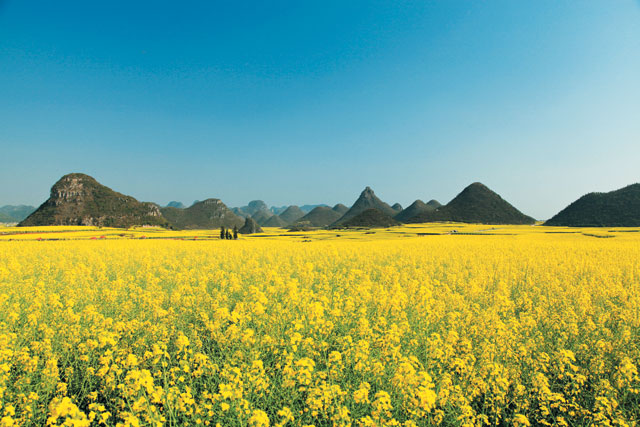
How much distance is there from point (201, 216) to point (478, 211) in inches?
6478

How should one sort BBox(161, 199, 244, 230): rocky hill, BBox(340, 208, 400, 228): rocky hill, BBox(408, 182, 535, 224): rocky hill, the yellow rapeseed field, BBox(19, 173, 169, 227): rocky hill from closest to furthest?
the yellow rapeseed field → BBox(340, 208, 400, 228): rocky hill → BBox(19, 173, 169, 227): rocky hill → BBox(408, 182, 535, 224): rocky hill → BBox(161, 199, 244, 230): rocky hill

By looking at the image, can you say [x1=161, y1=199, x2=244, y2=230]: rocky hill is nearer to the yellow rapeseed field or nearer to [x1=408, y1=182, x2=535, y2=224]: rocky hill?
[x1=408, y1=182, x2=535, y2=224]: rocky hill

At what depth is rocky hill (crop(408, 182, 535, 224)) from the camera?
133000 millimetres

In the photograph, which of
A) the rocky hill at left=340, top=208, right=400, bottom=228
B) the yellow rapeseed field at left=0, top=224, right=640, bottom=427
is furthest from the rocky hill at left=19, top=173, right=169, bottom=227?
the yellow rapeseed field at left=0, top=224, right=640, bottom=427

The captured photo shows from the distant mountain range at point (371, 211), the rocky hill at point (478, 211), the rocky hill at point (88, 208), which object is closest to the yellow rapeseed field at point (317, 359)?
the distant mountain range at point (371, 211)

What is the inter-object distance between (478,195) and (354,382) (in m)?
169

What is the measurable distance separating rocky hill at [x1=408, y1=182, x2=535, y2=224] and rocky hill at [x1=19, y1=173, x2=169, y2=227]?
129 m

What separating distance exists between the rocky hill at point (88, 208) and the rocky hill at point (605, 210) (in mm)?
152223

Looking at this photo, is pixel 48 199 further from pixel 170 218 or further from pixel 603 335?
pixel 603 335

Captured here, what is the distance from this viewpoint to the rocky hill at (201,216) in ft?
554

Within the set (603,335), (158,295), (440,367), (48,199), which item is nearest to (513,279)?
(603,335)

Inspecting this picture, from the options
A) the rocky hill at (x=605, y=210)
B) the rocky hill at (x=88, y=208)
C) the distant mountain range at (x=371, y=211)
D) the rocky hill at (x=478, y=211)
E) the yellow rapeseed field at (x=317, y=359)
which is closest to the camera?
the yellow rapeseed field at (x=317, y=359)

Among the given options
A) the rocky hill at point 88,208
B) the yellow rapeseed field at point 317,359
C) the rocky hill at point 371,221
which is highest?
the rocky hill at point 88,208

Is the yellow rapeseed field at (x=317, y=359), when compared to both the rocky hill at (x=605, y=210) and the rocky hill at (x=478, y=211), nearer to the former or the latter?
the rocky hill at (x=605, y=210)
